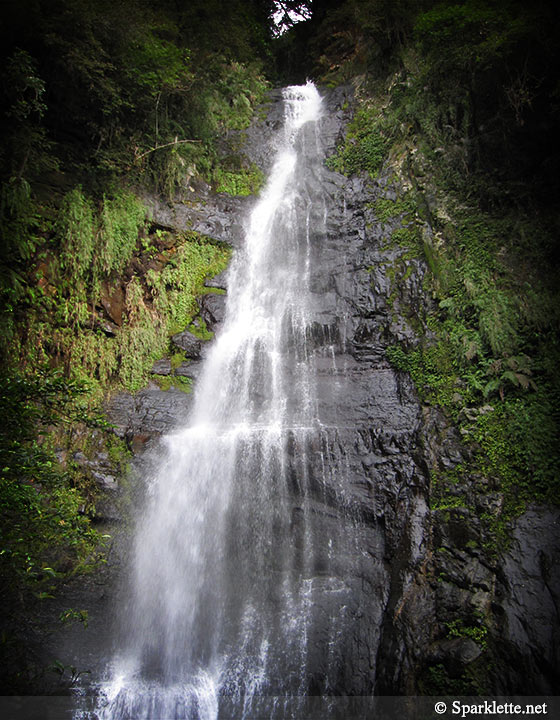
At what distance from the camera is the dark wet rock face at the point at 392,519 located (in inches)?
199

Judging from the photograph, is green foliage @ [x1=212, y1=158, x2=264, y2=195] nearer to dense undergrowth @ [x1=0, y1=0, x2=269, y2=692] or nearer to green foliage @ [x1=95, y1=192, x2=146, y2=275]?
dense undergrowth @ [x1=0, y1=0, x2=269, y2=692]

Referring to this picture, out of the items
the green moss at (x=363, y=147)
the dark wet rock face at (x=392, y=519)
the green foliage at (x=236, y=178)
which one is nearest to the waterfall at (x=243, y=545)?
the dark wet rock face at (x=392, y=519)

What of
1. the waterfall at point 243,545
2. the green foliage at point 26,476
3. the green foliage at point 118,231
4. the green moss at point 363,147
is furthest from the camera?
the green moss at point 363,147

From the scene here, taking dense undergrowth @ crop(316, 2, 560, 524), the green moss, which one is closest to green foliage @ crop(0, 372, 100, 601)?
dense undergrowth @ crop(316, 2, 560, 524)

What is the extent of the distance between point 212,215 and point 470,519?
33.8 ft

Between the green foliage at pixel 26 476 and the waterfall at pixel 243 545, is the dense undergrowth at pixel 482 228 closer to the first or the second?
the waterfall at pixel 243 545

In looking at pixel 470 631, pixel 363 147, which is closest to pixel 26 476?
pixel 470 631

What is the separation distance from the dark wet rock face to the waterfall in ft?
0.53

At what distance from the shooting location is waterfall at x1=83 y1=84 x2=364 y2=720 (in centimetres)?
566

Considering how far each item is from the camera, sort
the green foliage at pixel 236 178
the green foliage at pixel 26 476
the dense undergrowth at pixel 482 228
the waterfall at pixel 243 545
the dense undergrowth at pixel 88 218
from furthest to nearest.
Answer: the green foliage at pixel 236 178, the dense undergrowth at pixel 88 218, the dense undergrowth at pixel 482 228, the waterfall at pixel 243 545, the green foliage at pixel 26 476

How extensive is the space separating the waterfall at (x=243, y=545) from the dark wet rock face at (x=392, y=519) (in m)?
0.16

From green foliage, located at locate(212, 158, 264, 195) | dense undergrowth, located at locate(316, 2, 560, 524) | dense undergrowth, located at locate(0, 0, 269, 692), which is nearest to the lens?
dense undergrowth, located at locate(316, 2, 560, 524)

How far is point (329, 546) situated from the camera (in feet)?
21.9

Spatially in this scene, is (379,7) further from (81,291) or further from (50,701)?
(50,701)
